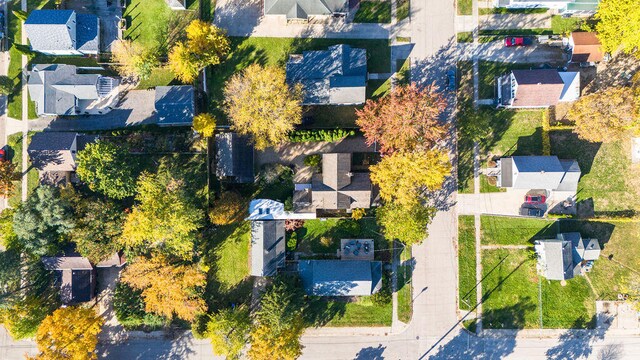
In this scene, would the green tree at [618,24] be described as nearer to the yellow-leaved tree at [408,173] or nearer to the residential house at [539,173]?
the residential house at [539,173]

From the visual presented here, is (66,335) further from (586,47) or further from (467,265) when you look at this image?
(586,47)

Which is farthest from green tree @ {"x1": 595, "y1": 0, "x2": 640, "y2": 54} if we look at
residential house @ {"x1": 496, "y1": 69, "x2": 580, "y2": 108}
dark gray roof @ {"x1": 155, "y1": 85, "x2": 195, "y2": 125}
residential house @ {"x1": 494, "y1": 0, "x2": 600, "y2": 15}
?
dark gray roof @ {"x1": 155, "y1": 85, "x2": 195, "y2": 125}

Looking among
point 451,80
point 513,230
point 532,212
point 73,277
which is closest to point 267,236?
point 73,277

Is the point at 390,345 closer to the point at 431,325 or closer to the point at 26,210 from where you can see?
the point at 431,325

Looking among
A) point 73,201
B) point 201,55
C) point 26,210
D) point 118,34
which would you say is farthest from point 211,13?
point 26,210

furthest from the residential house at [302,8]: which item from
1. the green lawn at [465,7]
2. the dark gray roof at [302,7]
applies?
the green lawn at [465,7]

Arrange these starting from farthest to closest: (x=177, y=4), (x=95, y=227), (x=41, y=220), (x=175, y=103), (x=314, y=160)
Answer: (x=314, y=160) → (x=177, y=4) → (x=175, y=103) → (x=95, y=227) → (x=41, y=220)
